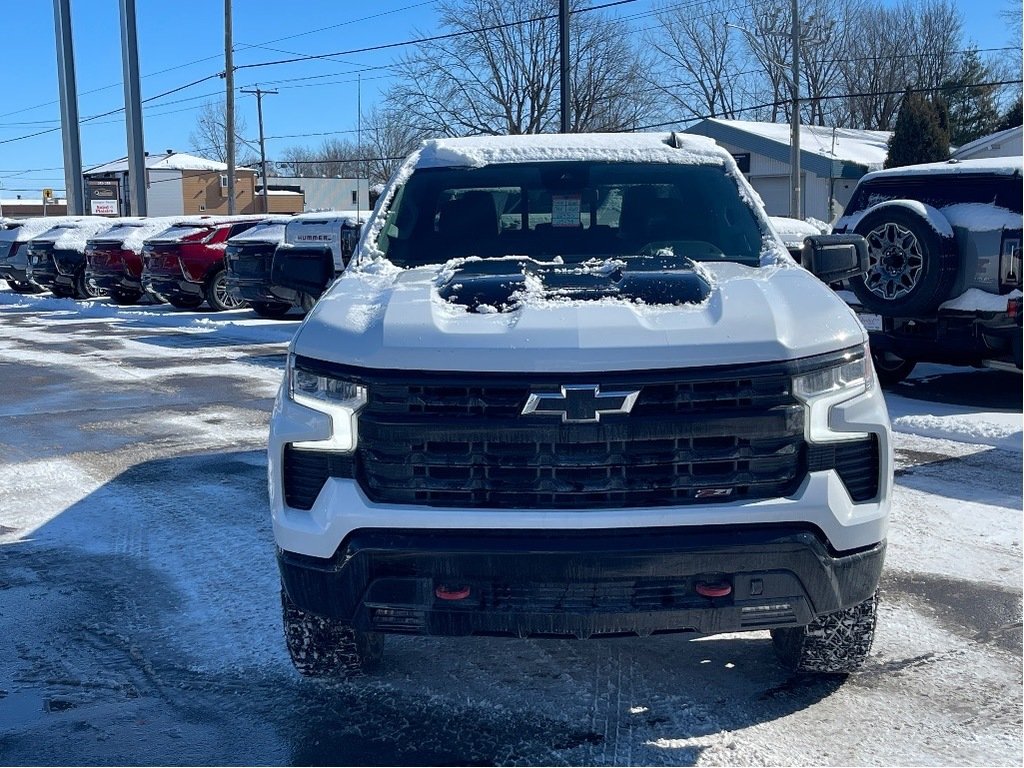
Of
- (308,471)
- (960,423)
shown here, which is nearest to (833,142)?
(960,423)

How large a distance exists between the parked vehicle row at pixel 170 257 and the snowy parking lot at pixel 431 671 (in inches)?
260

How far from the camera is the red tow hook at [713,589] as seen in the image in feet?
10.3

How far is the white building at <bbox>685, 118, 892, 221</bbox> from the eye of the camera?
132 feet

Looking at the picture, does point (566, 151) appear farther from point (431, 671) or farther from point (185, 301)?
point (185, 301)

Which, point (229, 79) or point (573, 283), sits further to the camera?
point (229, 79)

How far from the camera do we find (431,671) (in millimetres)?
3979

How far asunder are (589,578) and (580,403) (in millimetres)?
480

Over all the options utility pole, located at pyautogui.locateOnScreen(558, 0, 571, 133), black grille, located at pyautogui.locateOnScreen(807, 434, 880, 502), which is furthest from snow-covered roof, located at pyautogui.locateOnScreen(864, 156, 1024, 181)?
utility pole, located at pyautogui.locateOnScreen(558, 0, 571, 133)

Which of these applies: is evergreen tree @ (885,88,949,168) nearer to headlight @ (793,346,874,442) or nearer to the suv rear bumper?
headlight @ (793,346,874,442)

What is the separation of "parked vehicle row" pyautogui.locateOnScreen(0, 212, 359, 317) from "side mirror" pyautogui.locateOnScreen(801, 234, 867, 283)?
8012mm

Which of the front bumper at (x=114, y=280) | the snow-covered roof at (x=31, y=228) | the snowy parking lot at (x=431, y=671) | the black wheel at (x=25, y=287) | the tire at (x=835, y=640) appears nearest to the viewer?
the snowy parking lot at (x=431, y=671)

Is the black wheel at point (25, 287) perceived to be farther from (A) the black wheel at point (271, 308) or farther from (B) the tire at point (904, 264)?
(B) the tire at point (904, 264)

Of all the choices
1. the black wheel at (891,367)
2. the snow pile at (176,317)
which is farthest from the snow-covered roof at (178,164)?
the black wheel at (891,367)

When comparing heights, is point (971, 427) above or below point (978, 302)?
below
